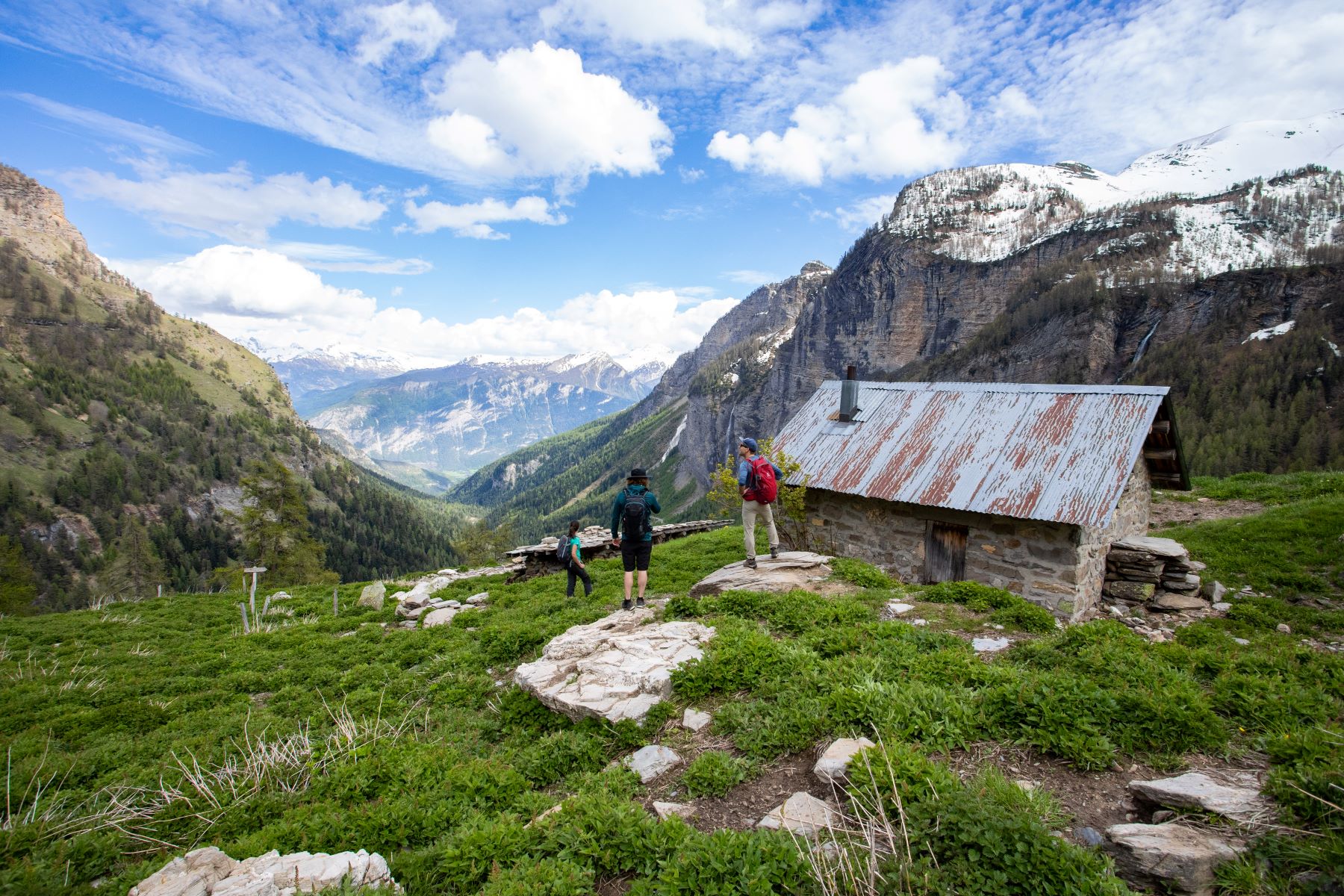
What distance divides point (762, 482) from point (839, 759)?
25.1 ft

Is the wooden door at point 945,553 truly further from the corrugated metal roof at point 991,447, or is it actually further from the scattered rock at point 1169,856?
the scattered rock at point 1169,856

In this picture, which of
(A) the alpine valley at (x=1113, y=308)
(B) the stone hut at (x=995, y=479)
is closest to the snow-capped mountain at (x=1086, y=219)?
(A) the alpine valley at (x=1113, y=308)

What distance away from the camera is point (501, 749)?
7523 millimetres

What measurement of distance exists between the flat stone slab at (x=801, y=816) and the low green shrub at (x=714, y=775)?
61 cm

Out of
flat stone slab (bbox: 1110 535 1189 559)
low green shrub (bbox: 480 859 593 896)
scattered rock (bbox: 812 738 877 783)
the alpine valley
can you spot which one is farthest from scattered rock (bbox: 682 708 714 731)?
the alpine valley

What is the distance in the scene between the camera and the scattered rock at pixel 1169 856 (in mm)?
3791

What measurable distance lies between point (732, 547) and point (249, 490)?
42.7 m

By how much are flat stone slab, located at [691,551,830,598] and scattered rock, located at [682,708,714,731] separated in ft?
13.6

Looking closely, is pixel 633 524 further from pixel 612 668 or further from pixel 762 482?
pixel 612 668

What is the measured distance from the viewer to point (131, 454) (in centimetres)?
13525

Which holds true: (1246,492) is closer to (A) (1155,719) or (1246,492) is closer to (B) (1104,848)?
(A) (1155,719)

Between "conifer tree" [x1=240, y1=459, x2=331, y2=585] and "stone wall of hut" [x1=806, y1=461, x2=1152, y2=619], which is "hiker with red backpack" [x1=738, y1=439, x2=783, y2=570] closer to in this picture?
"stone wall of hut" [x1=806, y1=461, x2=1152, y2=619]

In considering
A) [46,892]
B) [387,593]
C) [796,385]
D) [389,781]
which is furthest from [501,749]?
[796,385]

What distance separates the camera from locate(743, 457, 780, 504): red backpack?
12.8m
